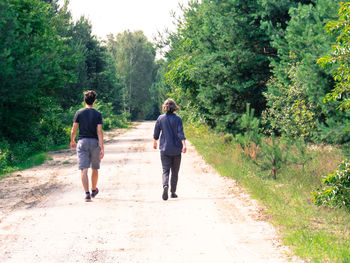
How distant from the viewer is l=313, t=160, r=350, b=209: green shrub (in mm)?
6516

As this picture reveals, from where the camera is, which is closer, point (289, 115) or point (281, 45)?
point (289, 115)

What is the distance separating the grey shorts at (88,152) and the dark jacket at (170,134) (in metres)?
1.31

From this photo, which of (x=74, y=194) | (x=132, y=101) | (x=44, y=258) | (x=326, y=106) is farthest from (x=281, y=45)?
(x=132, y=101)

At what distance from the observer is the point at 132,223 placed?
6957 millimetres

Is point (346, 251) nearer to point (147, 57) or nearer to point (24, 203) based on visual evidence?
point (24, 203)

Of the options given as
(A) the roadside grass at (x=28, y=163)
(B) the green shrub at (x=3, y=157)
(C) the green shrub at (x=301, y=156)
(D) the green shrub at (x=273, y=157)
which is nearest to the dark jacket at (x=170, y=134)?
(D) the green shrub at (x=273, y=157)

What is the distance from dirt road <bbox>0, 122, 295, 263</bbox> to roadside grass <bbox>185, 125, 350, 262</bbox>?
262 millimetres

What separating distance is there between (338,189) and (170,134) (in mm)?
3655

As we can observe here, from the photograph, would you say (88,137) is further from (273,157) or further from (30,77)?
(30,77)

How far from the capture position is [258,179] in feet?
34.9

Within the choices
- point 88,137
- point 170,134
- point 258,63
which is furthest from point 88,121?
point 258,63

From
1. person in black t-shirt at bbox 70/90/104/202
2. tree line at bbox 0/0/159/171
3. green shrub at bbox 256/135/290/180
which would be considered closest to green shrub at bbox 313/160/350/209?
green shrub at bbox 256/135/290/180

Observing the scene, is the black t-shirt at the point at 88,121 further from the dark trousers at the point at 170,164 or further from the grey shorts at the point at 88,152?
the dark trousers at the point at 170,164

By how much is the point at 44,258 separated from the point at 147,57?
83883mm
